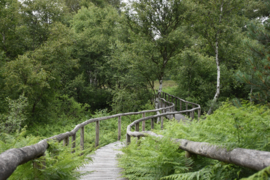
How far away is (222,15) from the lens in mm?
18172

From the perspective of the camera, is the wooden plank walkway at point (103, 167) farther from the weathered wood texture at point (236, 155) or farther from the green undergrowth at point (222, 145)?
the weathered wood texture at point (236, 155)

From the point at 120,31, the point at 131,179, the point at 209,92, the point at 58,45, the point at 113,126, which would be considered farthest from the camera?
the point at 209,92

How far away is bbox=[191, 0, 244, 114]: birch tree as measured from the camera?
58.4 ft

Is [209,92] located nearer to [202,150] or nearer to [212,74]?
[212,74]

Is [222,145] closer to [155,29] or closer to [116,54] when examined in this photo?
[155,29]

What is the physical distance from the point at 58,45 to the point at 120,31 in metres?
6.05

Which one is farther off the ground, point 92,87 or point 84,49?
point 84,49

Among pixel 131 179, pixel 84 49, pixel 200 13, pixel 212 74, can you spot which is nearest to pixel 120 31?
pixel 84 49

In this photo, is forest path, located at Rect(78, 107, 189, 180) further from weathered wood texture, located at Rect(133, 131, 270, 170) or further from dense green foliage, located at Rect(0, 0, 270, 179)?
dense green foliage, located at Rect(0, 0, 270, 179)

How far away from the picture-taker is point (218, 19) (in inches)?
720

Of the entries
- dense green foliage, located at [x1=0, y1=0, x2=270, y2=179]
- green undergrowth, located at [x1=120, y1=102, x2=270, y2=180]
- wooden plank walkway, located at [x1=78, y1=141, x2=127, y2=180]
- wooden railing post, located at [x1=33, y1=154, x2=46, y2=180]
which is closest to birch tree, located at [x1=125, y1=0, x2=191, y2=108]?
dense green foliage, located at [x1=0, y1=0, x2=270, y2=179]

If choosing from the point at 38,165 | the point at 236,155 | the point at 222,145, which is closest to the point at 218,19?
the point at 222,145

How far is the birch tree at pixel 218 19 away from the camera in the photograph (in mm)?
17812

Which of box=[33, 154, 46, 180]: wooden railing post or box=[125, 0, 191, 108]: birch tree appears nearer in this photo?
box=[33, 154, 46, 180]: wooden railing post
